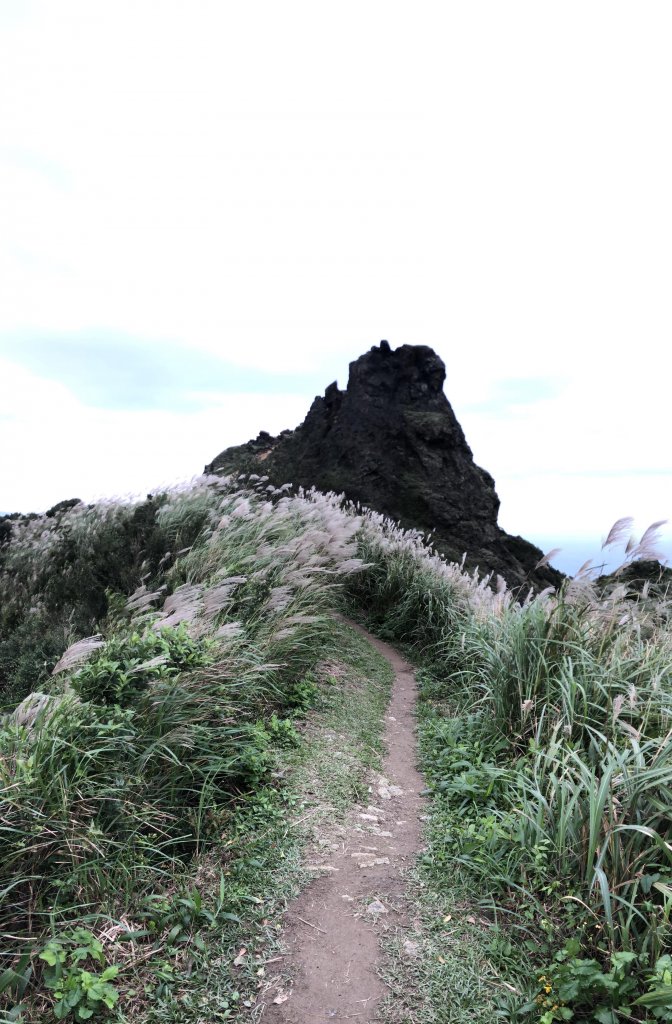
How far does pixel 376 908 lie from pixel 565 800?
117 centimetres

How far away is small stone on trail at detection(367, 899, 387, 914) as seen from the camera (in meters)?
3.24

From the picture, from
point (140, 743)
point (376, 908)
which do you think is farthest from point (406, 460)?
point (376, 908)

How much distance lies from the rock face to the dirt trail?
34.2 feet

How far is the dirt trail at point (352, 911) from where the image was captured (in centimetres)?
271

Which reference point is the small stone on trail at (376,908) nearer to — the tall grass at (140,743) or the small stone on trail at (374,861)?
the small stone on trail at (374,861)

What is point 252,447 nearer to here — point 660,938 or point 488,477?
point 488,477

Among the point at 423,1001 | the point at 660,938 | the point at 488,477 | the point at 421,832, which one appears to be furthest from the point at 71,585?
the point at 488,477

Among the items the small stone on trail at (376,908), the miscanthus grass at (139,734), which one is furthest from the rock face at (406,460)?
the small stone on trail at (376,908)

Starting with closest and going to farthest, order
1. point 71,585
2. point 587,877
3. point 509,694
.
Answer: point 587,877 → point 509,694 → point 71,585

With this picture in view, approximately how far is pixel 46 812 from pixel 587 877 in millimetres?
2665

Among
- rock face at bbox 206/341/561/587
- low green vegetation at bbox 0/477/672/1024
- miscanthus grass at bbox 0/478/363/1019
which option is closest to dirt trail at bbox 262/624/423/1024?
low green vegetation at bbox 0/477/672/1024

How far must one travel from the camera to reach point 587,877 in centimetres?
293

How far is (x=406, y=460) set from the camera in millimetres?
16594

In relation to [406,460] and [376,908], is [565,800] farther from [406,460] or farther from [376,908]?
[406,460]
